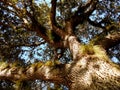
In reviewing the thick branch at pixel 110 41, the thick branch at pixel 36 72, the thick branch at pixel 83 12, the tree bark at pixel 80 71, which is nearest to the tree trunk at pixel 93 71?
the tree bark at pixel 80 71

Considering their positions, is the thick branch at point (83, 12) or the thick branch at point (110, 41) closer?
the thick branch at point (110, 41)

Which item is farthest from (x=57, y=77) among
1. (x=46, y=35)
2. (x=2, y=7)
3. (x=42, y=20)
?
(x=42, y=20)

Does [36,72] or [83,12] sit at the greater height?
[83,12]

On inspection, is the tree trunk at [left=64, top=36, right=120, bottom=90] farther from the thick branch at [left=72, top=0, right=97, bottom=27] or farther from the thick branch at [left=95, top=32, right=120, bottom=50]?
the thick branch at [left=72, top=0, right=97, bottom=27]

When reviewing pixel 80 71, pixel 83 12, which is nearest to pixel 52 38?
pixel 83 12

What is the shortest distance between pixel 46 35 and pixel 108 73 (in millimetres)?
3761

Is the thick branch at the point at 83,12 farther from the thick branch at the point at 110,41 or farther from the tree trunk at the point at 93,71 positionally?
the tree trunk at the point at 93,71

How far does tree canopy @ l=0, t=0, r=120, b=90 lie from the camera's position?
577 centimetres

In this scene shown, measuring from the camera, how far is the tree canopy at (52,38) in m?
5.77

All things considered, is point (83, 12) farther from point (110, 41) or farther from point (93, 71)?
point (93, 71)

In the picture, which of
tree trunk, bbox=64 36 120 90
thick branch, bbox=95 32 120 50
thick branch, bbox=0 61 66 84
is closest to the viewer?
tree trunk, bbox=64 36 120 90

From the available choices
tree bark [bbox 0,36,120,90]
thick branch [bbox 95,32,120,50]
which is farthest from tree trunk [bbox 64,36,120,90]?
thick branch [bbox 95,32,120,50]

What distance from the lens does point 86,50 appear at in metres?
5.71

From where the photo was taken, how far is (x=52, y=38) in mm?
7887
